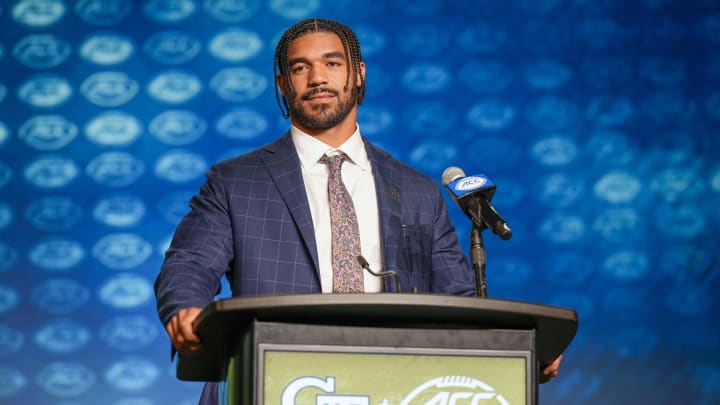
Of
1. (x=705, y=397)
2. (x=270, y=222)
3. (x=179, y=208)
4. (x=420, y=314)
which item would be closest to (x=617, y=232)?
(x=705, y=397)

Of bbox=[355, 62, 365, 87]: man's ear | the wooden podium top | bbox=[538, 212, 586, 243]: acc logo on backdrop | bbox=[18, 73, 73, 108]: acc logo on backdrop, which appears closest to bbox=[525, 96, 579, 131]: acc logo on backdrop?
bbox=[538, 212, 586, 243]: acc logo on backdrop

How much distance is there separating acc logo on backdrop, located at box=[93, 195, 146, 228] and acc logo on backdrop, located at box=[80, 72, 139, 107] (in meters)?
0.34

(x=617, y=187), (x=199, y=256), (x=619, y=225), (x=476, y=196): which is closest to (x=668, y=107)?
(x=617, y=187)

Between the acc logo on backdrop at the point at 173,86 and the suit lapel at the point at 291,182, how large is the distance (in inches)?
42.1

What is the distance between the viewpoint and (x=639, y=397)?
308cm

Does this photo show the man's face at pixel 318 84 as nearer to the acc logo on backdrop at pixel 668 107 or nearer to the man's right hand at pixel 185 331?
the man's right hand at pixel 185 331

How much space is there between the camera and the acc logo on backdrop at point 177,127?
9.83 ft

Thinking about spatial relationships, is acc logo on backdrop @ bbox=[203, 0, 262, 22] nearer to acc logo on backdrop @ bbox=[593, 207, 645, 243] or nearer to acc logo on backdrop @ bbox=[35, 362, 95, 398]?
acc logo on backdrop @ bbox=[35, 362, 95, 398]

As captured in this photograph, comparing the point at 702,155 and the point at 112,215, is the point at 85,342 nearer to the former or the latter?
the point at 112,215

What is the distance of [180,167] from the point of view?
2.97 metres

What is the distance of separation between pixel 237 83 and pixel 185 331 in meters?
1.84

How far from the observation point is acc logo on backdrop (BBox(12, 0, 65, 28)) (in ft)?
10.0

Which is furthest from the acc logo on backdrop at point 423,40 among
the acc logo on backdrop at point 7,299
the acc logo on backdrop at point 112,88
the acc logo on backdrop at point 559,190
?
the acc logo on backdrop at point 7,299

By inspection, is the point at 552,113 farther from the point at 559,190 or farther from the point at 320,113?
the point at 320,113
